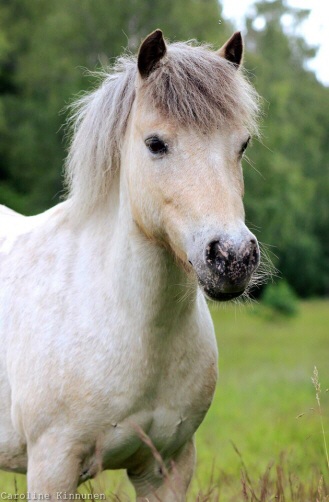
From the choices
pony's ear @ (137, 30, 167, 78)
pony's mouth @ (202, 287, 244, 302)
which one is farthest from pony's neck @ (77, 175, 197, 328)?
pony's ear @ (137, 30, 167, 78)

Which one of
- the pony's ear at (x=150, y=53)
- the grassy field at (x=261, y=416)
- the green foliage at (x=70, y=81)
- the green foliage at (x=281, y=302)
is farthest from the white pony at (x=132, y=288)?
the green foliage at (x=281, y=302)

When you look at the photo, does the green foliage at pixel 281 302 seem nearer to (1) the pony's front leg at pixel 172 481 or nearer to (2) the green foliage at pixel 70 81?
(2) the green foliage at pixel 70 81

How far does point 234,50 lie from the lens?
3877 millimetres

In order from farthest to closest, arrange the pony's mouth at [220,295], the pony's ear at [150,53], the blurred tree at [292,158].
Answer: the blurred tree at [292,158], the pony's ear at [150,53], the pony's mouth at [220,295]

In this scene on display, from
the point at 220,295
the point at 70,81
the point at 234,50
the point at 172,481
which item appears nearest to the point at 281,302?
the point at 70,81

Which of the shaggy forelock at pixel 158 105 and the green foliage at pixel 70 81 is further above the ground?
the shaggy forelock at pixel 158 105

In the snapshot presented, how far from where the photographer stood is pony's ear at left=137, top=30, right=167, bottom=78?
356cm

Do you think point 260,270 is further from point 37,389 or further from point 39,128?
point 39,128

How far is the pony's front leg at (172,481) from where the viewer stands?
12.8 ft

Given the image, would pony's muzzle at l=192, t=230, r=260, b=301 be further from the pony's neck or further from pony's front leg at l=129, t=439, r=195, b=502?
pony's front leg at l=129, t=439, r=195, b=502

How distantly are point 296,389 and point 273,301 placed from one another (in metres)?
17.1

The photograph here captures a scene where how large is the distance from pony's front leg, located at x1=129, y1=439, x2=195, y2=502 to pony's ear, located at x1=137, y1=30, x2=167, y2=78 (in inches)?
71.8

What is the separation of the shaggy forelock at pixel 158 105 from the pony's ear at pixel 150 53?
37 millimetres

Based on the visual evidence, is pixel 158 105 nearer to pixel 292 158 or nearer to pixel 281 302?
pixel 281 302
